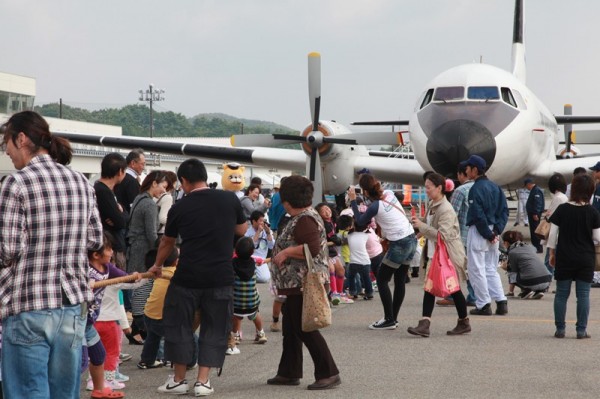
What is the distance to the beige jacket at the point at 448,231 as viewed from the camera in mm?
8719

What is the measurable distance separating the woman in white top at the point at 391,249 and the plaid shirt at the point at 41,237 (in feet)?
17.2

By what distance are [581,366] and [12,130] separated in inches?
198

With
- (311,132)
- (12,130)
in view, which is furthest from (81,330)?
(311,132)

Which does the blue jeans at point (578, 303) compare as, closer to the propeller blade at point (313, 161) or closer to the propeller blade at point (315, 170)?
the propeller blade at point (315, 170)

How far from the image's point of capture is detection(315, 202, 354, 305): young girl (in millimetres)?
10812

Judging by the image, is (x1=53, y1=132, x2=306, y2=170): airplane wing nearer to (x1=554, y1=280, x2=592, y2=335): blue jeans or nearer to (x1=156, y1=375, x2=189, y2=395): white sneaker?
(x1=554, y1=280, x2=592, y2=335): blue jeans

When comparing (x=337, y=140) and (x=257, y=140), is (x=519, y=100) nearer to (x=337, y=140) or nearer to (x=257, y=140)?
(x=337, y=140)

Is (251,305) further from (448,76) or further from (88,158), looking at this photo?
(88,158)

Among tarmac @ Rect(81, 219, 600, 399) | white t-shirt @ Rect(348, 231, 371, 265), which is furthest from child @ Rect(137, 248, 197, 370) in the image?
white t-shirt @ Rect(348, 231, 371, 265)

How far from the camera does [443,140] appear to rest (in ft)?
50.8

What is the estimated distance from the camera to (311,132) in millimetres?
22125

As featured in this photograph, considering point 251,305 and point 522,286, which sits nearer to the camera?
point 251,305

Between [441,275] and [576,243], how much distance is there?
1338mm

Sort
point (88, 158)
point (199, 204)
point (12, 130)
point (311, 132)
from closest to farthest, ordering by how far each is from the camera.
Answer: point (12, 130), point (199, 204), point (311, 132), point (88, 158)
